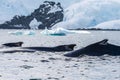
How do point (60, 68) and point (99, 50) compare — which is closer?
point (60, 68)

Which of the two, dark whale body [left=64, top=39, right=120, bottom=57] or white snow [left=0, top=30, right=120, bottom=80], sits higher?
dark whale body [left=64, top=39, right=120, bottom=57]

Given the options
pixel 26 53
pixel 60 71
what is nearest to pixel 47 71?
pixel 60 71

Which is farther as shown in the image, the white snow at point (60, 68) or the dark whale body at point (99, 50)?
the dark whale body at point (99, 50)

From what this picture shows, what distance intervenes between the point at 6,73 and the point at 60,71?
10.4ft

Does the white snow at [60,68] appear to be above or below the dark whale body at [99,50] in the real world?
below

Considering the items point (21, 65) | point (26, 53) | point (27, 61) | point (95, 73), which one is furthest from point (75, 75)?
point (26, 53)

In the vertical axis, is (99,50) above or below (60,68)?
above

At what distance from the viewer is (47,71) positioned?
26094 millimetres

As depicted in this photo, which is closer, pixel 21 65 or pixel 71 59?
pixel 21 65

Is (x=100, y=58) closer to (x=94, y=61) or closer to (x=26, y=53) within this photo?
(x=94, y=61)

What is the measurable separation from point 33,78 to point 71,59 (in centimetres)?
991

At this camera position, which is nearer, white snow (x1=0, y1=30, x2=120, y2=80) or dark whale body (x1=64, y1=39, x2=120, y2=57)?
white snow (x1=0, y1=30, x2=120, y2=80)

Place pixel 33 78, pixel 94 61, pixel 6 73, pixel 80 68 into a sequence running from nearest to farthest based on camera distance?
pixel 33 78 → pixel 6 73 → pixel 80 68 → pixel 94 61

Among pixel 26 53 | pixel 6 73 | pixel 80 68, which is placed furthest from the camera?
pixel 26 53
